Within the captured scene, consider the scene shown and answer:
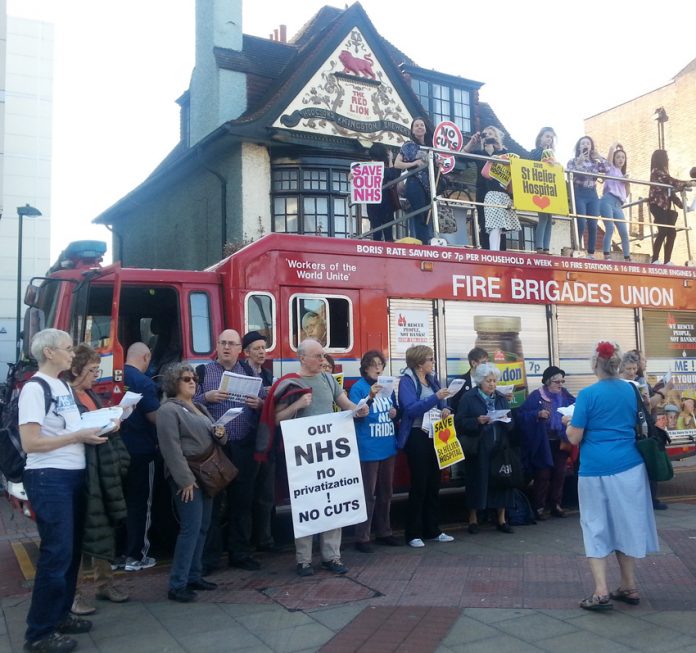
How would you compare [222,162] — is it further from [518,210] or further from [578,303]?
[578,303]

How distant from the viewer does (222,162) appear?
59.0 feet

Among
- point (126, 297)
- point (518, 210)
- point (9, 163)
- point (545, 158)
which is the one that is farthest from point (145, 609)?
point (9, 163)

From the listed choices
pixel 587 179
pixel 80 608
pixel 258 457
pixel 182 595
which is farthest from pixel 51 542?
pixel 587 179

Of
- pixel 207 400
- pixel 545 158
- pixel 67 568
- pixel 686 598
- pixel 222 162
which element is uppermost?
pixel 222 162

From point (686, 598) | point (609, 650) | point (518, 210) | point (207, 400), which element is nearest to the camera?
point (609, 650)

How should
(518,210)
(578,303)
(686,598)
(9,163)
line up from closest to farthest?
(686,598) → (578,303) → (518,210) → (9,163)

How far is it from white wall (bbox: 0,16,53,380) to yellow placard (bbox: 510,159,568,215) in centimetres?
3510

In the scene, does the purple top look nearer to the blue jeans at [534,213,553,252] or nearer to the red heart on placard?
the blue jeans at [534,213,553,252]

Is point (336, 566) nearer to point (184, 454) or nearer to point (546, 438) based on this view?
point (184, 454)

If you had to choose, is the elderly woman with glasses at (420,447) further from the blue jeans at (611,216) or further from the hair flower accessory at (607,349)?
the blue jeans at (611,216)

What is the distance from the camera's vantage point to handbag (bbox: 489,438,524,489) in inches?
308

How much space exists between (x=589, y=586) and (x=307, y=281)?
12.7ft

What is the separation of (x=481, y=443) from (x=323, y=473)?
2134 millimetres

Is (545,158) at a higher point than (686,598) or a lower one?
higher
